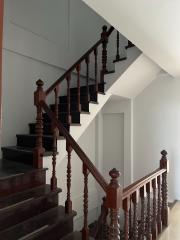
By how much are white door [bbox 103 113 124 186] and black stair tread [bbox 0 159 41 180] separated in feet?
8.64

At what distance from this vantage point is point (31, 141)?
3137 millimetres

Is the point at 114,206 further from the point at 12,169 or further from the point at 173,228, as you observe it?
the point at 173,228

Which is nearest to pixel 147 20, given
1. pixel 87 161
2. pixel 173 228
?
pixel 87 161

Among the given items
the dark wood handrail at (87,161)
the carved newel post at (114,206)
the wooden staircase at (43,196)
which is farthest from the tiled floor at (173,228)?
the dark wood handrail at (87,161)

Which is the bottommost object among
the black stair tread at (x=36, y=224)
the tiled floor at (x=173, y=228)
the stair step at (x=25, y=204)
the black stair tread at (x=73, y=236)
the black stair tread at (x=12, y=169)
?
the tiled floor at (x=173, y=228)

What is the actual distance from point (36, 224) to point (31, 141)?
1.19 m

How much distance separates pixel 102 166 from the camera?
528 centimetres

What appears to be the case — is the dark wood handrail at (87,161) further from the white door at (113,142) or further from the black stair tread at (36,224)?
the white door at (113,142)

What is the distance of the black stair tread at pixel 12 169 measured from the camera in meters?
2.27

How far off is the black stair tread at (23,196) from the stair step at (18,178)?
0.17ft

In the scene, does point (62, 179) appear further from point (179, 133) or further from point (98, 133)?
point (179, 133)

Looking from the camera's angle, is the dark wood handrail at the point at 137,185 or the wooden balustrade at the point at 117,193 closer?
the wooden balustrade at the point at 117,193

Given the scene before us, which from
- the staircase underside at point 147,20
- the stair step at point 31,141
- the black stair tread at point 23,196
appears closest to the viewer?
the staircase underside at point 147,20

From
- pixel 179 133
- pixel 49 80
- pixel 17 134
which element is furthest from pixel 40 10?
pixel 179 133
